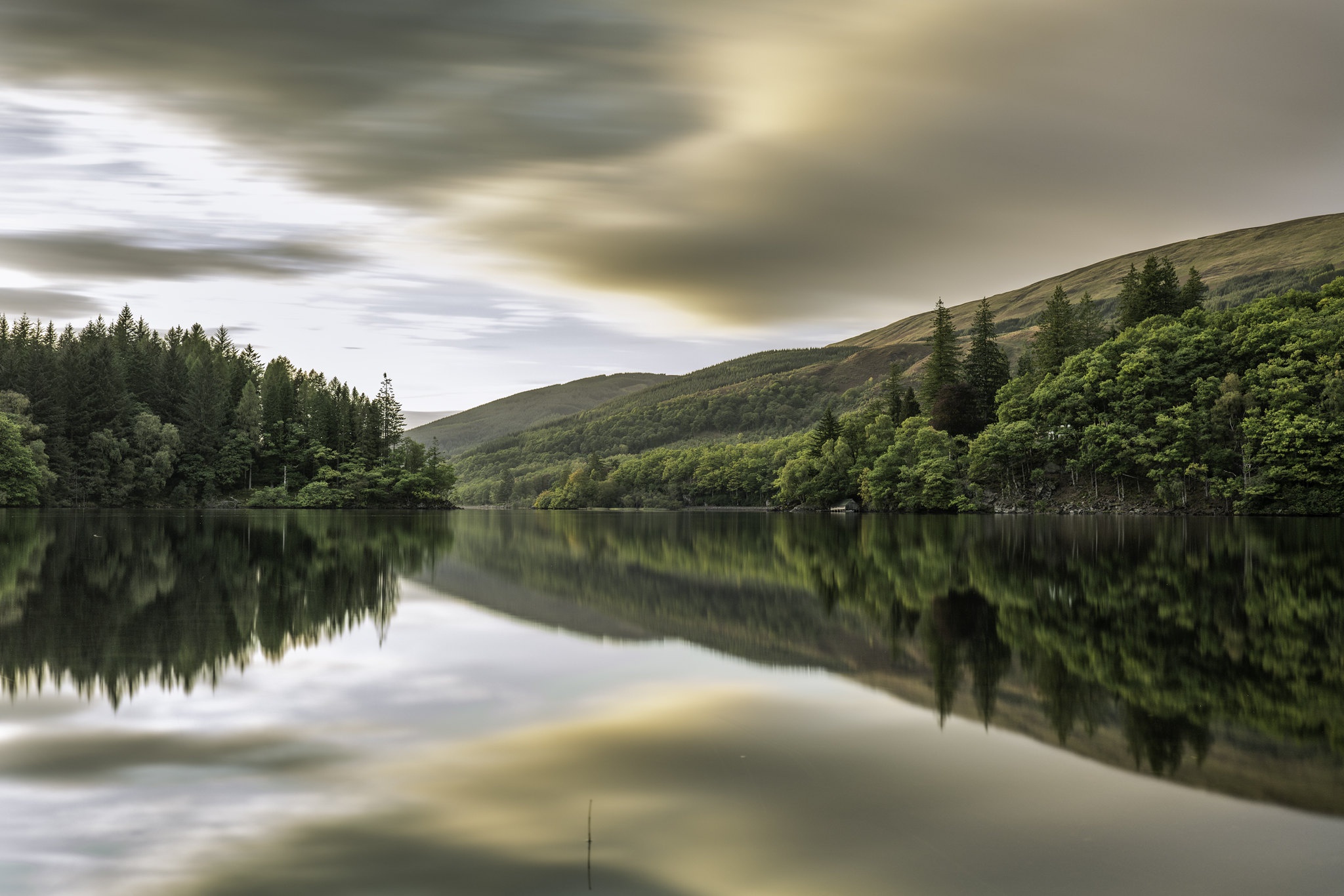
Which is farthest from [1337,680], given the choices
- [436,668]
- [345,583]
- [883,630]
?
[345,583]

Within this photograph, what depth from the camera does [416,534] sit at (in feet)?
148

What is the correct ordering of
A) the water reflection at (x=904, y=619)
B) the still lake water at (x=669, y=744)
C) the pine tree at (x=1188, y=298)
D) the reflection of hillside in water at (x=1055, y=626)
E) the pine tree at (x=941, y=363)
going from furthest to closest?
the pine tree at (x=941, y=363) → the pine tree at (x=1188, y=298) → the water reflection at (x=904, y=619) → the reflection of hillside in water at (x=1055, y=626) → the still lake water at (x=669, y=744)

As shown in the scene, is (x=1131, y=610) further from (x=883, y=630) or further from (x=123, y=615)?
(x=123, y=615)

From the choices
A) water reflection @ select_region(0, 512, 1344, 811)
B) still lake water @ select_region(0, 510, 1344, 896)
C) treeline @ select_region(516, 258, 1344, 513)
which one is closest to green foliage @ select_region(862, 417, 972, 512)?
treeline @ select_region(516, 258, 1344, 513)

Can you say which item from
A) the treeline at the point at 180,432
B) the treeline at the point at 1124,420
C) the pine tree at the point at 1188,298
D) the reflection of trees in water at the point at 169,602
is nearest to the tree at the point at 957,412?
the treeline at the point at 1124,420

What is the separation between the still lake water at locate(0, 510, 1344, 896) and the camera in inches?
189

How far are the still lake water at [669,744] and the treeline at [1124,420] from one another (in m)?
67.7

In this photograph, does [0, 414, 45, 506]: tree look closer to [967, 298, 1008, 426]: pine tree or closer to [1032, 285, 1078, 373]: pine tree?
[967, 298, 1008, 426]: pine tree

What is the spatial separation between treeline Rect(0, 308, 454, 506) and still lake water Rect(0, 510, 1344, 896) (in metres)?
84.8

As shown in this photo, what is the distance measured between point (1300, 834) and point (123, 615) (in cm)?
1409

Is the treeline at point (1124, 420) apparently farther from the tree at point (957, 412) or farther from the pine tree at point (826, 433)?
the pine tree at point (826, 433)

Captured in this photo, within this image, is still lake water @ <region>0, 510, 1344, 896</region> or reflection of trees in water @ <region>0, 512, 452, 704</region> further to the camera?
reflection of trees in water @ <region>0, 512, 452, 704</region>

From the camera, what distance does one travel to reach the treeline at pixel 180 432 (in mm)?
93500

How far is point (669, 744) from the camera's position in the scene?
717 centimetres
